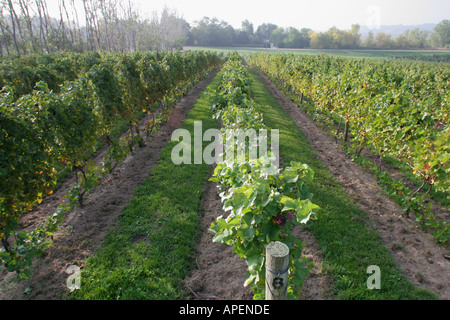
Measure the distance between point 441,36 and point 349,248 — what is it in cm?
10412

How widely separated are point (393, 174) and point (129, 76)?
779 cm

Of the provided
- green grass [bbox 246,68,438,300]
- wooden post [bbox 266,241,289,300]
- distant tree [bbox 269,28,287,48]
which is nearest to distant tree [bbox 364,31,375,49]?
distant tree [bbox 269,28,287,48]

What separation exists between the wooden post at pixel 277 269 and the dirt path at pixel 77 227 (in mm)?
2765

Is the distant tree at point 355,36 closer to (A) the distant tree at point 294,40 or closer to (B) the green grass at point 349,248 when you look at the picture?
(A) the distant tree at point 294,40

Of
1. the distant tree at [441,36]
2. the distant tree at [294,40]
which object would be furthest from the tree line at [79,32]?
the distant tree at [441,36]

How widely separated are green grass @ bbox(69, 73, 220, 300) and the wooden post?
1733mm

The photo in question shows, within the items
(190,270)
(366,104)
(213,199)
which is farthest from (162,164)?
(366,104)

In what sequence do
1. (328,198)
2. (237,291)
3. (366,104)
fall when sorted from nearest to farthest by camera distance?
(237,291) → (328,198) → (366,104)

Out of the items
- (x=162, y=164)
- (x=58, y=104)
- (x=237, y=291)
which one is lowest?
(x=237, y=291)

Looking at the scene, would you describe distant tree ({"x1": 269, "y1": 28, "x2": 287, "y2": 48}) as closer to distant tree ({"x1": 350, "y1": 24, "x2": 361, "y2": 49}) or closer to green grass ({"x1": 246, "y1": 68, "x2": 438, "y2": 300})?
distant tree ({"x1": 350, "y1": 24, "x2": 361, "y2": 49})

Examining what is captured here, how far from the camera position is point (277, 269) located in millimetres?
1984

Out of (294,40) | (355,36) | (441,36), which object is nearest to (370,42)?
(355,36)
